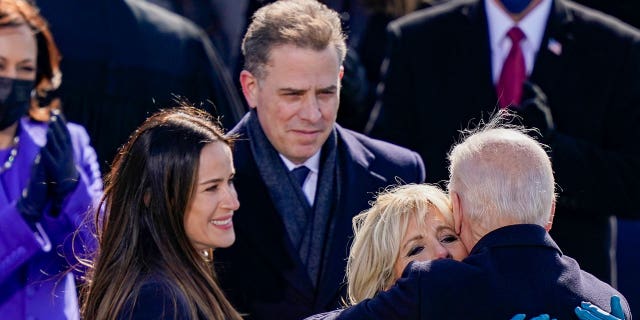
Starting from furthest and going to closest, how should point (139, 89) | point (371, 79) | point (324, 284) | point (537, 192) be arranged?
point (371, 79) < point (139, 89) < point (324, 284) < point (537, 192)

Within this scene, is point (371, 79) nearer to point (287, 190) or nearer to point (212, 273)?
point (287, 190)

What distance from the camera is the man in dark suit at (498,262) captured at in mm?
3121

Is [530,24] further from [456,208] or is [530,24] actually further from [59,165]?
[59,165]

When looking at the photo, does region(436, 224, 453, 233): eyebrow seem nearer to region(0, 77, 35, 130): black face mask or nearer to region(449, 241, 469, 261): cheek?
region(449, 241, 469, 261): cheek

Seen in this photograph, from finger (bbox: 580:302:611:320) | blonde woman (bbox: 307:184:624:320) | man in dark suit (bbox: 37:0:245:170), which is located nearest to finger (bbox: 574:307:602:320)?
finger (bbox: 580:302:611:320)

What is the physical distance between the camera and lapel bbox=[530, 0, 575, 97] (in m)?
4.79

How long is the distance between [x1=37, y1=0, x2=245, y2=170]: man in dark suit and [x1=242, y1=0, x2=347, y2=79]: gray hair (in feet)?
3.64

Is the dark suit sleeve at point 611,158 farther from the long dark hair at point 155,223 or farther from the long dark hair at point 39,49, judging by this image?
the long dark hair at point 39,49

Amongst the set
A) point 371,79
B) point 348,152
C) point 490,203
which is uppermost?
point 490,203

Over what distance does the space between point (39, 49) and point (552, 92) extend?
1928mm

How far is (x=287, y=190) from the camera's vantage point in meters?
4.21

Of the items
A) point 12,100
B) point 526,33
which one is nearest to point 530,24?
point 526,33

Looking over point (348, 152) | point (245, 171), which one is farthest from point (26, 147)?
point (348, 152)

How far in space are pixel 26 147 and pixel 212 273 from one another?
3.30 feet
